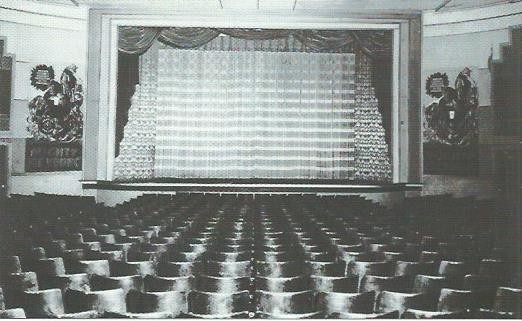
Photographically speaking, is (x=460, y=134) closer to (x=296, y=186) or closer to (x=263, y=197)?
(x=296, y=186)

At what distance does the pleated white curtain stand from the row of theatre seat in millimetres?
7246

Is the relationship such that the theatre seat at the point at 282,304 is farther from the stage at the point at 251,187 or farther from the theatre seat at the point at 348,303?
the stage at the point at 251,187

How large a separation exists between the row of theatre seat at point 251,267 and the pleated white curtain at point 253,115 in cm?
725

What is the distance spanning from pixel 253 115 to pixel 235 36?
2742 millimetres

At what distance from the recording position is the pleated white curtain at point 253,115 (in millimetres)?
17156

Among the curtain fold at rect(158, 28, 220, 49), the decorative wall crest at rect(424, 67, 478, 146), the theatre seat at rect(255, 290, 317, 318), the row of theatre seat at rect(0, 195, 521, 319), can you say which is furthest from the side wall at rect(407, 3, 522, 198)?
the theatre seat at rect(255, 290, 317, 318)

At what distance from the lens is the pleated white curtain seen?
1716cm

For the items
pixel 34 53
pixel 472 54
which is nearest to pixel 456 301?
pixel 472 54

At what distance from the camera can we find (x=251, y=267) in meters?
5.47

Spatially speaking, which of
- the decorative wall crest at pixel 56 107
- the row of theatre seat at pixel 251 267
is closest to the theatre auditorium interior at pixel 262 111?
the decorative wall crest at pixel 56 107

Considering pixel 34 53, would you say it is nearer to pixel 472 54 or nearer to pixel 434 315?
pixel 472 54

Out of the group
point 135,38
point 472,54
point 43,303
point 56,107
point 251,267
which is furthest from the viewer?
point 135,38

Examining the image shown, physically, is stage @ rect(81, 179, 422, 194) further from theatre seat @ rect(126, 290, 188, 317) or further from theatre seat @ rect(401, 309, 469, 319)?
theatre seat @ rect(401, 309, 469, 319)

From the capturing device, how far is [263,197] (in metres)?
14.9
